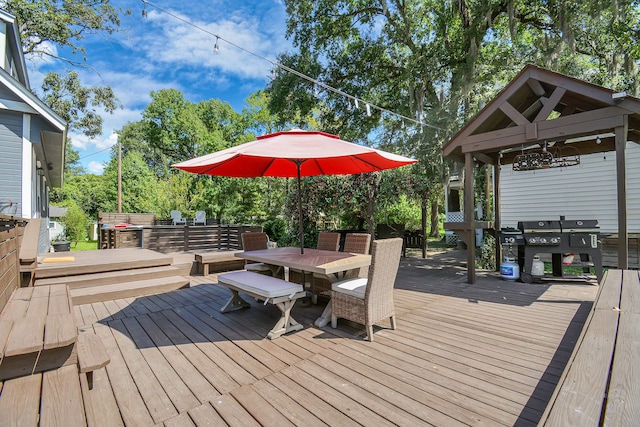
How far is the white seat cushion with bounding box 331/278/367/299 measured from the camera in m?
3.07

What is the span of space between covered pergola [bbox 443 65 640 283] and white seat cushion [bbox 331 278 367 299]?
115 inches

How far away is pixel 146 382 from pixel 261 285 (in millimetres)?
1284

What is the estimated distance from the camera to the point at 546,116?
449 centimetres

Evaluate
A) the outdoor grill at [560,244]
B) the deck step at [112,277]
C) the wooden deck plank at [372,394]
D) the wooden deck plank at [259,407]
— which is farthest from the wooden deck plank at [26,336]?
the outdoor grill at [560,244]

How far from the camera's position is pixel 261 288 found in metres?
3.14

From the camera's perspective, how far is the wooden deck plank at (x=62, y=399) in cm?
133

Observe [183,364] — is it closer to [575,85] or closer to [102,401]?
[102,401]

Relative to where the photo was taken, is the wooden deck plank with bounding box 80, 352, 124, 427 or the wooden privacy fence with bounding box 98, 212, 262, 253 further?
the wooden privacy fence with bounding box 98, 212, 262, 253

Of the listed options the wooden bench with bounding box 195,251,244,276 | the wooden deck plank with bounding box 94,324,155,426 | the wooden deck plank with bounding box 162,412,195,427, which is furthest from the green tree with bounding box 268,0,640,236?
the wooden deck plank with bounding box 162,412,195,427

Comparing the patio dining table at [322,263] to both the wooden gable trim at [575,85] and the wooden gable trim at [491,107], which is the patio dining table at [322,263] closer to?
the wooden gable trim at [491,107]

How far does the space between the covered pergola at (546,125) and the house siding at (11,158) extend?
27.1 feet

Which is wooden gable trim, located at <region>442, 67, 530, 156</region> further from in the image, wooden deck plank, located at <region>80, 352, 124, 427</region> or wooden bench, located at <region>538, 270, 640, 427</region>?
wooden deck plank, located at <region>80, 352, 124, 427</region>

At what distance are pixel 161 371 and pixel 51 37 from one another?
1575 cm

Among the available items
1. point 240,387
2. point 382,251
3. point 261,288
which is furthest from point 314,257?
point 240,387
